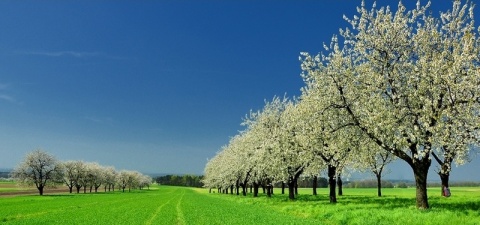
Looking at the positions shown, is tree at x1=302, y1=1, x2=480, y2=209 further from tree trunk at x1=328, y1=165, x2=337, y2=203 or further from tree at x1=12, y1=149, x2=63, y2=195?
tree at x1=12, y1=149, x2=63, y2=195

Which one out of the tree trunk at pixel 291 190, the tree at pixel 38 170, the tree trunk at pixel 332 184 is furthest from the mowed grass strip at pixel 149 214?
the tree at pixel 38 170

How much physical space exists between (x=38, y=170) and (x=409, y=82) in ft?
423

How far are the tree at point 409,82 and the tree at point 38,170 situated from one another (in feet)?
394

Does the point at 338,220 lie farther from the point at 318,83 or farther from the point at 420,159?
the point at 318,83

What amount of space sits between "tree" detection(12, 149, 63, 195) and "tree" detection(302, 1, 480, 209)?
120022 millimetres

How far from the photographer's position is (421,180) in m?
31.5

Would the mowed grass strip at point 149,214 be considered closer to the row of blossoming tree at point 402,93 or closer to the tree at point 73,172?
the row of blossoming tree at point 402,93

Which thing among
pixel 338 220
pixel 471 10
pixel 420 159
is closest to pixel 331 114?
pixel 420 159

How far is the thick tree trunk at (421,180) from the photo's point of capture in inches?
1233

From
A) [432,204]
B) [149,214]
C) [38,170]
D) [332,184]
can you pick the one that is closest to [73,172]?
[38,170]

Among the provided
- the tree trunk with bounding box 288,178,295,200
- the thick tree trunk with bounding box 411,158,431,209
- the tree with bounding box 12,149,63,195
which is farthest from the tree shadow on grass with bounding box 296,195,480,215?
the tree with bounding box 12,149,63,195

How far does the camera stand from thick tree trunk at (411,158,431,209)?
31.3 metres

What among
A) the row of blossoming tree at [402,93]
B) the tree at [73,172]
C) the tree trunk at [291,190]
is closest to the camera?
the row of blossoming tree at [402,93]

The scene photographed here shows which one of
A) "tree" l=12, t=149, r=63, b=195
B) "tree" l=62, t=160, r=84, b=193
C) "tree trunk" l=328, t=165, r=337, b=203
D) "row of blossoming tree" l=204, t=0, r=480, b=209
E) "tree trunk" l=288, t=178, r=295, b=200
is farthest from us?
"tree" l=62, t=160, r=84, b=193
